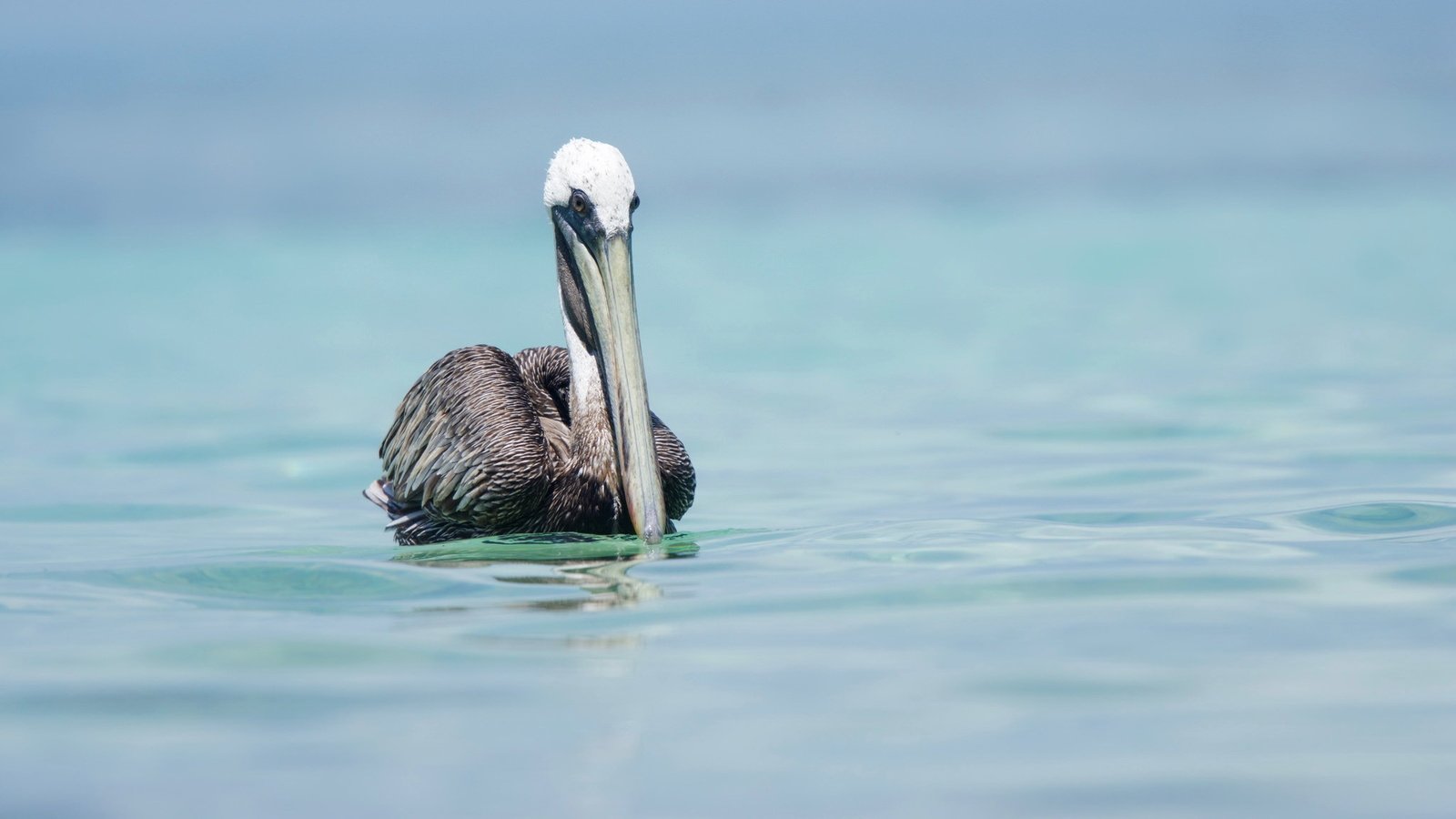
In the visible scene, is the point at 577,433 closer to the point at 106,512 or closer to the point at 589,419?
the point at 589,419

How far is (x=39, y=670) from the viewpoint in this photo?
4.06 metres

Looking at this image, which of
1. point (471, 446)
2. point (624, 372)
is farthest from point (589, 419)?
point (471, 446)

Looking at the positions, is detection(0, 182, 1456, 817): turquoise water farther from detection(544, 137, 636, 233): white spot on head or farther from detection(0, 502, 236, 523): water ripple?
detection(544, 137, 636, 233): white spot on head

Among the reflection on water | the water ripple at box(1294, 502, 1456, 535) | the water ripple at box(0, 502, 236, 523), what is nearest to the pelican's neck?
the reflection on water

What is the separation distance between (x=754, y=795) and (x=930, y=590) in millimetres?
1685

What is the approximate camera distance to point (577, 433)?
233 inches

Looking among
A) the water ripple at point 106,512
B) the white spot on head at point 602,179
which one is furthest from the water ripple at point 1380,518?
the water ripple at point 106,512

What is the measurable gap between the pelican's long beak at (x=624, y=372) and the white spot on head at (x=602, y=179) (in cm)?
7

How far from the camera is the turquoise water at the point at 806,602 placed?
322 centimetres

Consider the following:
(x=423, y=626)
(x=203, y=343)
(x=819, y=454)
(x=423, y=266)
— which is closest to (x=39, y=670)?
(x=423, y=626)

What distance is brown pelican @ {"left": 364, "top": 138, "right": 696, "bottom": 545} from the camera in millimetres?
5672

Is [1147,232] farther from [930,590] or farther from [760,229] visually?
[930,590]

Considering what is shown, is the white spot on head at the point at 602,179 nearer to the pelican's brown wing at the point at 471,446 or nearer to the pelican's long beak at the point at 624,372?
the pelican's long beak at the point at 624,372

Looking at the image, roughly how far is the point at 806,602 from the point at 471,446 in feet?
5.09
